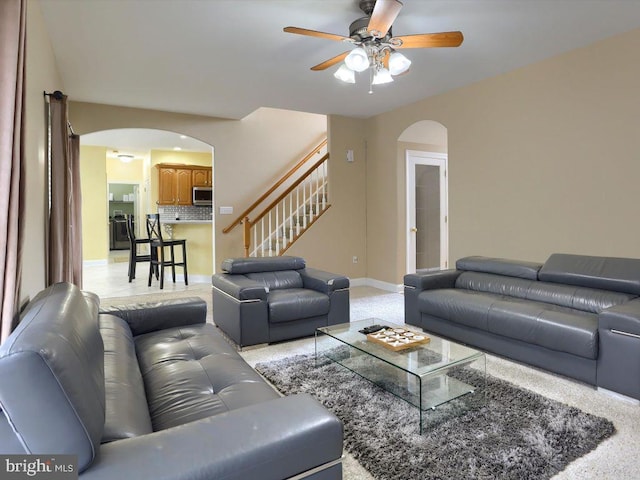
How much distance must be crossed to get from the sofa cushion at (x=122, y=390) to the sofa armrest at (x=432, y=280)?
2.66m

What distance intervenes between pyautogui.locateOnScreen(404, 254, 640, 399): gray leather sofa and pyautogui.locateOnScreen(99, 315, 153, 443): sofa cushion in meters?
2.63

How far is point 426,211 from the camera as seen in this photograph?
6.69 meters

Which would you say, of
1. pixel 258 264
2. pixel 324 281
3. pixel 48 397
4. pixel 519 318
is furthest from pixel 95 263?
pixel 48 397

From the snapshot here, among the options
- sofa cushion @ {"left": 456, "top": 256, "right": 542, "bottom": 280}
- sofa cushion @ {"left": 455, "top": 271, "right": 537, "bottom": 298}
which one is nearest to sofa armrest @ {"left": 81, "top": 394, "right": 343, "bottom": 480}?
sofa cushion @ {"left": 455, "top": 271, "right": 537, "bottom": 298}

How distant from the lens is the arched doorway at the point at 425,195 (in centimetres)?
634

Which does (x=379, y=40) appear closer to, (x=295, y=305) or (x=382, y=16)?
(x=382, y=16)

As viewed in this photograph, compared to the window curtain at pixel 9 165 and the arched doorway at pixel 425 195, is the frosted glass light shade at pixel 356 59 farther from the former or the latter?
the arched doorway at pixel 425 195

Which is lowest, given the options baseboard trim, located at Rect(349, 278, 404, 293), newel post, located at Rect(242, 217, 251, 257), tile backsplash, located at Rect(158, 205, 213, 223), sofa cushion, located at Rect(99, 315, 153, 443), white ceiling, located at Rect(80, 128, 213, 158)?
baseboard trim, located at Rect(349, 278, 404, 293)

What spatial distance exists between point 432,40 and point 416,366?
2.31 m

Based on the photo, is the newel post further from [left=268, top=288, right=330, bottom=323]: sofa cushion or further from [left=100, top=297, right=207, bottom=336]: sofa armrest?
[left=100, top=297, right=207, bottom=336]: sofa armrest

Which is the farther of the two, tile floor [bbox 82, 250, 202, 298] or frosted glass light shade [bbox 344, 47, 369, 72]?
tile floor [bbox 82, 250, 202, 298]

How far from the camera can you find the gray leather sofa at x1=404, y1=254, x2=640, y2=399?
2502 mm

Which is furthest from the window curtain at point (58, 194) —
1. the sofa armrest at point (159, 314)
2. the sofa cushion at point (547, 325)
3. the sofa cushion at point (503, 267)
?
the sofa cushion at point (503, 267)

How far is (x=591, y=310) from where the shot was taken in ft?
9.91
